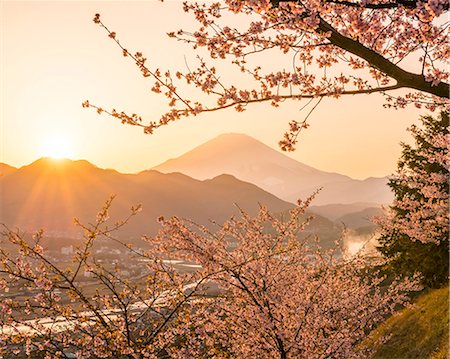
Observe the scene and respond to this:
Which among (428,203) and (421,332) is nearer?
(428,203)

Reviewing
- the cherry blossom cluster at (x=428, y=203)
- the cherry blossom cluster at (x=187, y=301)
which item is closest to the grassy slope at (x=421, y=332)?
the cherry blossom cluster at (x=428, y=203)

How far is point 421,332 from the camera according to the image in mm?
17094

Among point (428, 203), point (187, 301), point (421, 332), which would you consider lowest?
point (421, 332)

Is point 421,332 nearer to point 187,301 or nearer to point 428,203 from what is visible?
point 428,203

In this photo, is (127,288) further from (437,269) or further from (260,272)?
(437,269)

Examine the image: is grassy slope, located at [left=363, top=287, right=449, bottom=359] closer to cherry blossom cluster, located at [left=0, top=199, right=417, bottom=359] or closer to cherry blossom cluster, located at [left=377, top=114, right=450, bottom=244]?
cherry blossom cluster, located at [left=377, top=114, right=450, bottom=244]

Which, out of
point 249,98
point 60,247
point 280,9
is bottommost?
point 60,247

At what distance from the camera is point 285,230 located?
10.2 metres

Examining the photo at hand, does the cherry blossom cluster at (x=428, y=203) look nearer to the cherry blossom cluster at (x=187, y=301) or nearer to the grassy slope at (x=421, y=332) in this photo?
the grassy slope at (x=421, y=332)

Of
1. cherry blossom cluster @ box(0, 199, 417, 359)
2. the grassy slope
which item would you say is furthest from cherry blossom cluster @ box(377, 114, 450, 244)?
cherry blossom cluster @ box(0, 199, 417, 359)

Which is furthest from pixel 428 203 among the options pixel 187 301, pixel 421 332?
pixel 187 301

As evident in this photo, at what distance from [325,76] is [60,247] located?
14330 cm

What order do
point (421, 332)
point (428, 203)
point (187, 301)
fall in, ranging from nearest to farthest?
point (187, 301) → point (428, 203) → point (421, 332)

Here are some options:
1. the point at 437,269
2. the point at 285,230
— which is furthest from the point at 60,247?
the point at 285,230
